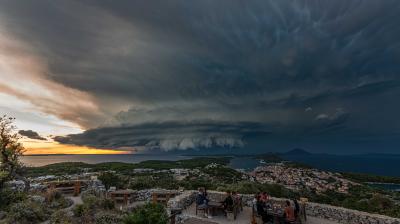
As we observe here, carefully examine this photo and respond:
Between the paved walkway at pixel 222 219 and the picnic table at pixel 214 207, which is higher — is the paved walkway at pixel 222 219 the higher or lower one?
the lower one

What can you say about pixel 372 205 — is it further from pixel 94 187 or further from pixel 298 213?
pixel 94 187

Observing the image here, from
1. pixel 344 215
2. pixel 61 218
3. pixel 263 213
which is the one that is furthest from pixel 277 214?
pixel 61 218

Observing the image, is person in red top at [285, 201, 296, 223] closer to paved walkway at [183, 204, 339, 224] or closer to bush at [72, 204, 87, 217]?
paved walkway at [183, 204, 339, 224]

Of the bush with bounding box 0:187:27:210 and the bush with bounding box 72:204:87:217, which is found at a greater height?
the bush with bounding box 0:187:27:210

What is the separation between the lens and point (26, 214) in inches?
513

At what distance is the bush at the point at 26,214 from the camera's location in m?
12.8

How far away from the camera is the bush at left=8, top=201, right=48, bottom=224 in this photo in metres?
12.8

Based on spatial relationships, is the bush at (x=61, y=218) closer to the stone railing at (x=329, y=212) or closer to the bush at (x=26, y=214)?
the bush at (x=26, y=214)

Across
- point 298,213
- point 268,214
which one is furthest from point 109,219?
point 298,213

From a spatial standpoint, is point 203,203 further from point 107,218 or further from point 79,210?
point 79,210

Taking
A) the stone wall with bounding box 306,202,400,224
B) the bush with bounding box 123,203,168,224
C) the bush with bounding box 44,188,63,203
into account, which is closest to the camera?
the bush with bounding box 123,203,168,224

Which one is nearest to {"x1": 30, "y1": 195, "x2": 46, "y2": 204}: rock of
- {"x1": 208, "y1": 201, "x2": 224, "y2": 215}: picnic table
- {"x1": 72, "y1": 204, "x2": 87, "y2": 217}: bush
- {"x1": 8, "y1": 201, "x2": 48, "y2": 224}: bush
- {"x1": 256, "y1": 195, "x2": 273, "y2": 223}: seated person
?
{"x1": 8, "y1": 201, "x2": 48, "y2": 224}: bush

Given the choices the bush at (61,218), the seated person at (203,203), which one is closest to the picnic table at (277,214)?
the seated person at (203,203)

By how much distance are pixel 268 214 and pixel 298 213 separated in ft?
4.40
